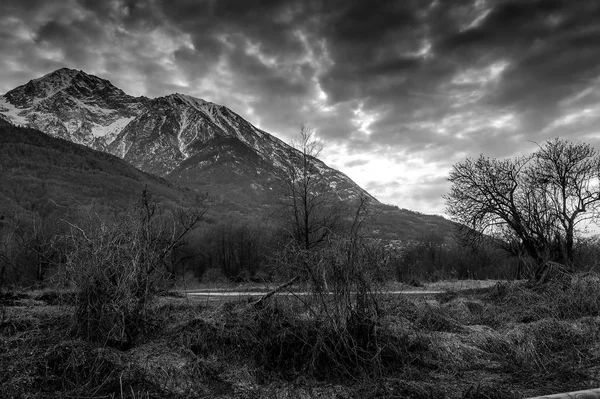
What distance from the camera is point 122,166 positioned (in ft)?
593

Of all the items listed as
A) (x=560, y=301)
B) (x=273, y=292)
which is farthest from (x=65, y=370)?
(x=560, y=301)

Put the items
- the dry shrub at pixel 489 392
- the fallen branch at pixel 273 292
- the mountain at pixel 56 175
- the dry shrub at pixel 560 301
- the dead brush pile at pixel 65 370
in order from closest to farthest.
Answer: the dead brush pile at pixel 65 370 < the dry shrub at pixel 489 392 < the fallen branch at pixel 273 292 < the dry shrub at pixel 560 301 < the mountain at pixel 56 175

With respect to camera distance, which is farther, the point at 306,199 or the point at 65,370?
the point at 306,199

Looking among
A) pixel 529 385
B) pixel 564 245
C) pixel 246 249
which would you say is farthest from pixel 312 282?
pixel 246 249

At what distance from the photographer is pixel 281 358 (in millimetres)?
7066

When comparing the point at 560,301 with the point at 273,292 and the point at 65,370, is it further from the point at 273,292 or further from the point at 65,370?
the point at 65,370

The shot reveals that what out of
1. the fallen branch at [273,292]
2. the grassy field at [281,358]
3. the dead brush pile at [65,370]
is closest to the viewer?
the dead brush pile at [65,370]

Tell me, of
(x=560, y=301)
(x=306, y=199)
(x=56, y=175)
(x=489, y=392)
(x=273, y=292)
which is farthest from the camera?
(x=56, y=175)

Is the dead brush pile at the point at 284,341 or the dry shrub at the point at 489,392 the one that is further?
the dead brush pile at the point at 284,341

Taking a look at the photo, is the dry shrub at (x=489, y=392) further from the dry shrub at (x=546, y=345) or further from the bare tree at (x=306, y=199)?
the bare tree at (x=306, y=199)

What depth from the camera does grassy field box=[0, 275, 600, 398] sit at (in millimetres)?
5805

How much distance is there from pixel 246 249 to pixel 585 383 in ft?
162

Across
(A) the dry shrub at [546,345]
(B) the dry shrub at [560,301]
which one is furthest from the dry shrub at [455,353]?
(B) the dry shrub at [560,301]

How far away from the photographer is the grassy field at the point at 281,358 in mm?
5805
